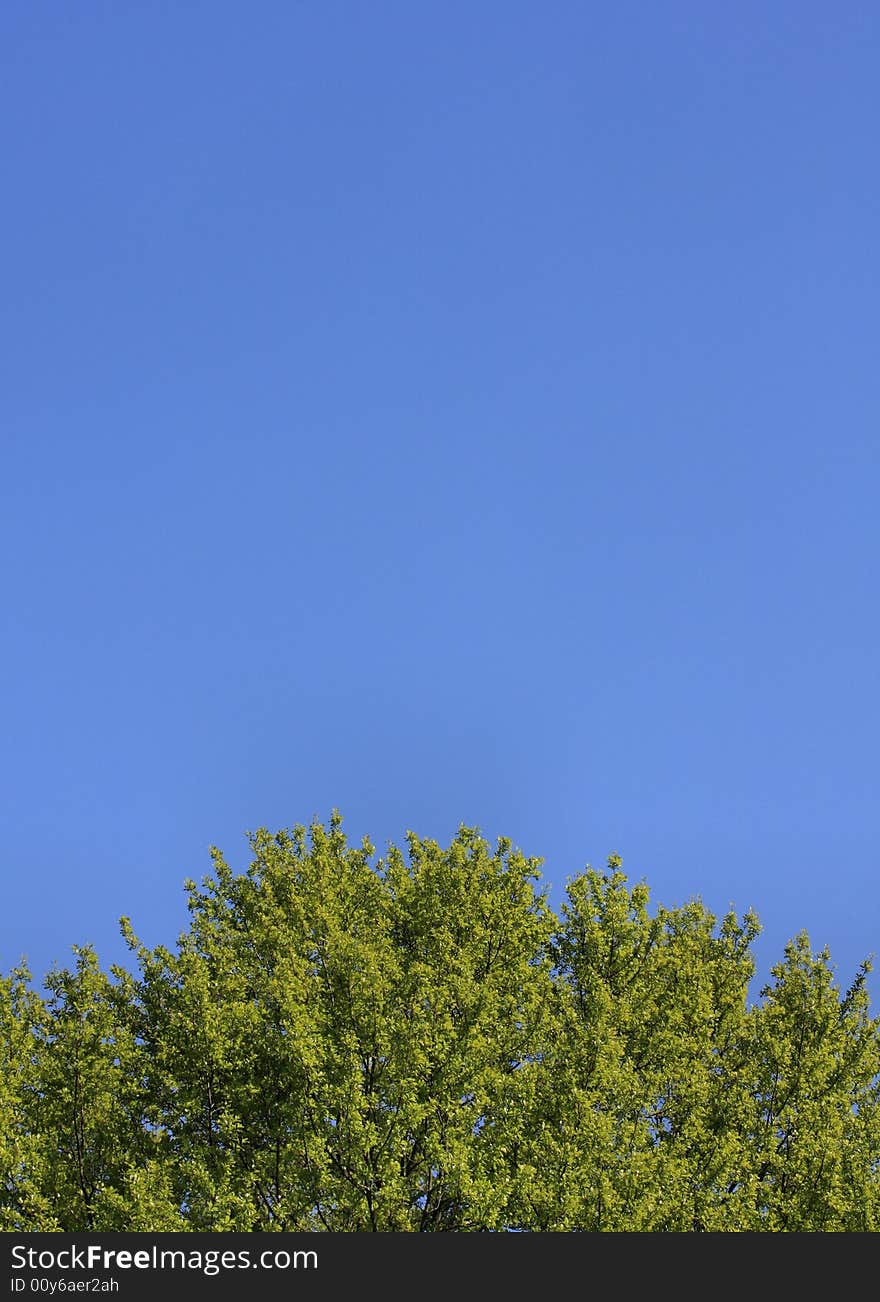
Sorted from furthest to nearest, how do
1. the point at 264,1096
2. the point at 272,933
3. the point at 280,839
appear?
the point at 280,839 → the point at 272,933 → the point at 264,1096

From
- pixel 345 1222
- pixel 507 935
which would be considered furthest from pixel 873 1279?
pixel 507 935

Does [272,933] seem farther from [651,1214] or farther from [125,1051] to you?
[651,1214]

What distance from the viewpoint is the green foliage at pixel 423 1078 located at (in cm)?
3192

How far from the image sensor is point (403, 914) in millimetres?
40219

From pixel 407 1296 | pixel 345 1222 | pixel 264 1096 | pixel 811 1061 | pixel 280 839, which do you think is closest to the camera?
pixel 407 1296

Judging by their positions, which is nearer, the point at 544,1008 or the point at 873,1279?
the point at 873,1279

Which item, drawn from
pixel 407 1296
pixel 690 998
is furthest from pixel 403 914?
pixel 407 1296

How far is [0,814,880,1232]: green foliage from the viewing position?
31.9m

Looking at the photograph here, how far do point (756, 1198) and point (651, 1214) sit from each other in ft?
16.6

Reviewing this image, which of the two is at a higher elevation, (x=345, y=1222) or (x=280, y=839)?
(x=280, y=839)

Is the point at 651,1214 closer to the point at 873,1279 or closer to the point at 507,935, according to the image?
the point at 873,1279

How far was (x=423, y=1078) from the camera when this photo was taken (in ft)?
110

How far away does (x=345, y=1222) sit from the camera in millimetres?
31781

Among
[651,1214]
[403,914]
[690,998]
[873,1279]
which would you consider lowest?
[873,1279]
